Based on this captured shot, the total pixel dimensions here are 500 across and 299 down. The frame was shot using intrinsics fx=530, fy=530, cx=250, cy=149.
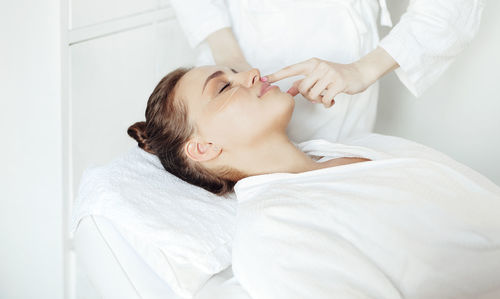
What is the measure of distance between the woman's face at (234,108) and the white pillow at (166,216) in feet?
0.50

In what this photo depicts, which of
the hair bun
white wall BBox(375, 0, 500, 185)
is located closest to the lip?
the hair bun

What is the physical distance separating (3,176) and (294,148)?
1154mm

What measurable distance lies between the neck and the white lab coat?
0.25 metres

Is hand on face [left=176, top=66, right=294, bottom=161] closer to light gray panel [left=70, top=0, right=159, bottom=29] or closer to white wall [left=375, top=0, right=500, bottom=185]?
light gray panel [left=70, top=0, right=159, bottom=29]

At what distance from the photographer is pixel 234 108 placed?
1244 millimetres

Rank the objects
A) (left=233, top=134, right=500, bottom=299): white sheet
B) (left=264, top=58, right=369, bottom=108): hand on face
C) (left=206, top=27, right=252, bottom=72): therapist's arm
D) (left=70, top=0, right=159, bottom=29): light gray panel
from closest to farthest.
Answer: (left=233, top=134, right=500, bottom=299): white sheet < (left=264, top=58, right=369, bottom=108): hand on face < (left=206, top=27, right=252, bottom=72): therapist's arm < (left=70, top=0, right=159, bottom=29): light gray panel

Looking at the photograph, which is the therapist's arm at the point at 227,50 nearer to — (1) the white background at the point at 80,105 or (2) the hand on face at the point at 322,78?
(2) the hand on face at the point at 322,78

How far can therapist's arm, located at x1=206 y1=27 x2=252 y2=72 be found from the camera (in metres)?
1.49

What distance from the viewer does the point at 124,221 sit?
1.15 meters

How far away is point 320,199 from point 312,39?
596mm

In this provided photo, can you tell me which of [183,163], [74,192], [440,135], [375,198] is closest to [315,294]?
[375,198]

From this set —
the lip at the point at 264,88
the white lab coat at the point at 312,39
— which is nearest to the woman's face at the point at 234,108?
the lip at the point at 264,88

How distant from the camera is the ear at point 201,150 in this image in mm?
1284

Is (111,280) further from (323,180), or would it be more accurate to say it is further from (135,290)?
(323,180)
